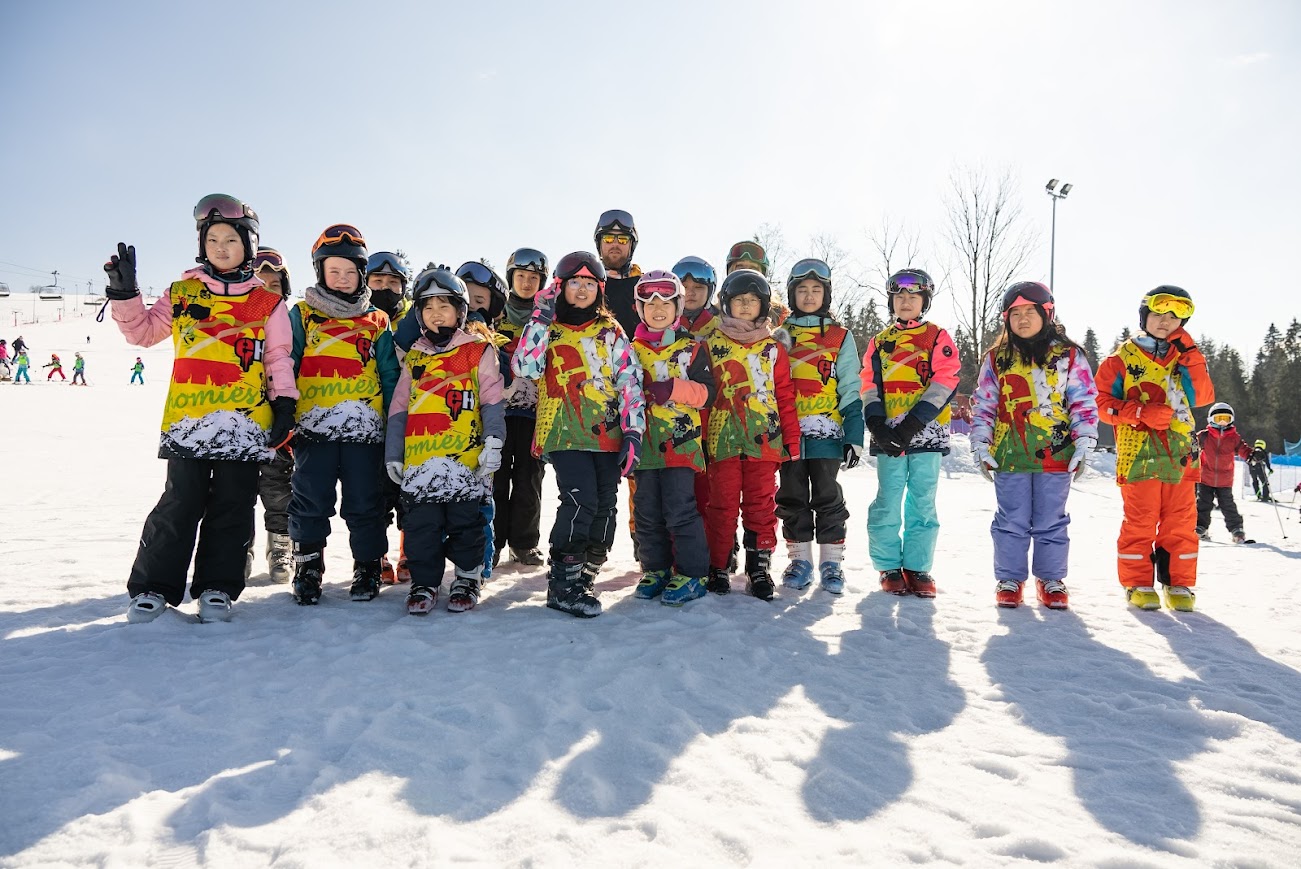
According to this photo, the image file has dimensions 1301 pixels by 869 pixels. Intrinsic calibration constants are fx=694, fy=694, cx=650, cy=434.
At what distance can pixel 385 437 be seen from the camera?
4.50 meters

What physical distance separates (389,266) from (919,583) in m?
4.59

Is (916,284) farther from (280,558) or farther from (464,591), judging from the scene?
(280,558)

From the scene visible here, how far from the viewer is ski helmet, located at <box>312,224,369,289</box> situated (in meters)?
4.42

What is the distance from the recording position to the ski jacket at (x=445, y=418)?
4316mm

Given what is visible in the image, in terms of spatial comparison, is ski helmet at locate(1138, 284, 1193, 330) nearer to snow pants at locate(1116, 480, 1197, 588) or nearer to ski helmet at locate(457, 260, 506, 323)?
snow pants at locate(1116, 480, 1197, 588)

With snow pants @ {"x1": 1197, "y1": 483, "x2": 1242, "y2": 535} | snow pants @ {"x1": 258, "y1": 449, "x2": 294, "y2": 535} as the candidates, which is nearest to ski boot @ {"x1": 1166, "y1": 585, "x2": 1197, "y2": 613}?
snow pants @ {"x1": 258, "y1": 449, "x2": 294, "y2": 535}

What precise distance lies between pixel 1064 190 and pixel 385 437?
31134 millimetres

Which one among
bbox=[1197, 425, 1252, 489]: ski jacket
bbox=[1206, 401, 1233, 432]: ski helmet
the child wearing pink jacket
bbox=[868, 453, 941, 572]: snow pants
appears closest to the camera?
the child wearing pink jacket

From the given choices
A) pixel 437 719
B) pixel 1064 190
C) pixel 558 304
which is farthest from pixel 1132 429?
pixel 1064 190

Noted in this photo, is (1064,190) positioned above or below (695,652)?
above

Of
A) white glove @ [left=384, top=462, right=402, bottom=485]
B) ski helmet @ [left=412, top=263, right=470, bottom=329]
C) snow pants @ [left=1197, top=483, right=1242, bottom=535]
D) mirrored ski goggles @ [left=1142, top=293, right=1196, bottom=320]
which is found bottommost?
snow pants @ [left=1197, top=483, right=1242, bottom=535]

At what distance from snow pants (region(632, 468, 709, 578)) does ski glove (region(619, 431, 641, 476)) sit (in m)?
0.33

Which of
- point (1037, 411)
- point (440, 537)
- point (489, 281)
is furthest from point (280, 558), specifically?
point (1037, 411)

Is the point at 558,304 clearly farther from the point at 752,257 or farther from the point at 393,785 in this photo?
the point at 393,785
